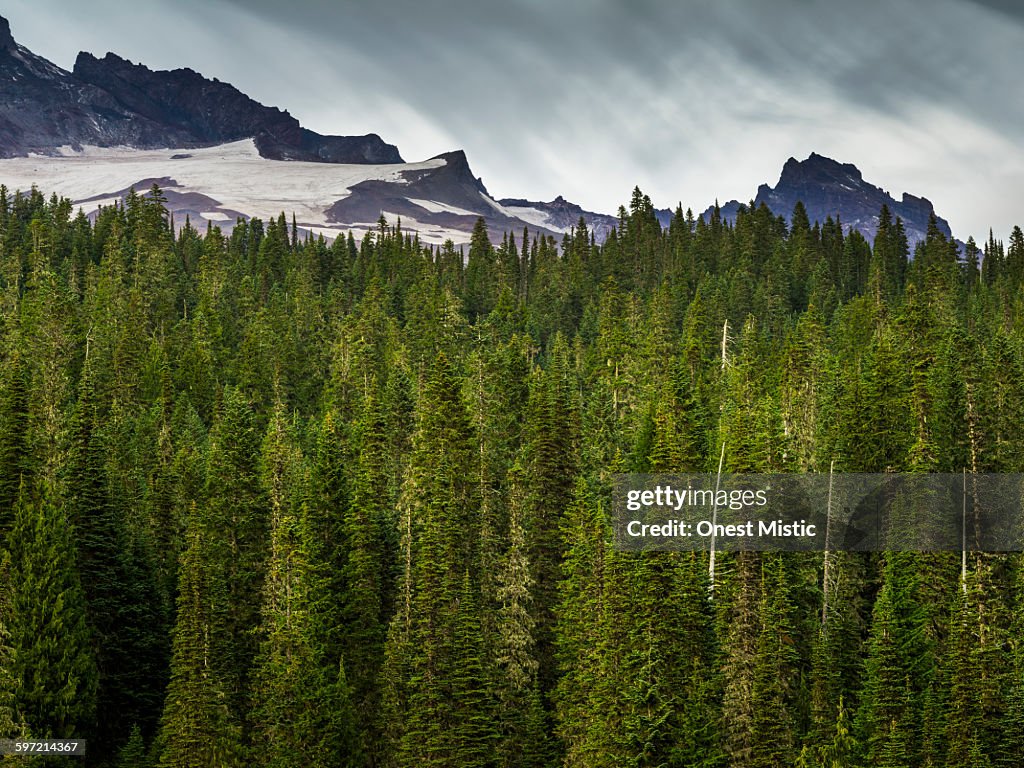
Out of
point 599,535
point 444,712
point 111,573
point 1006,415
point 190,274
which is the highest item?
point 190,274

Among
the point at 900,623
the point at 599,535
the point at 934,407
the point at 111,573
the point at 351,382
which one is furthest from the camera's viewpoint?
the point at 351,382

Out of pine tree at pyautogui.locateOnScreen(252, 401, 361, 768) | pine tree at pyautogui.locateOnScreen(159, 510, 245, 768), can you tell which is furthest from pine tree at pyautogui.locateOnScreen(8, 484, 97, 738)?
pine tree at pyautogui.locateOnScreen(252, 401, 361, 768)

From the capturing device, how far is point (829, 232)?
17375 cm

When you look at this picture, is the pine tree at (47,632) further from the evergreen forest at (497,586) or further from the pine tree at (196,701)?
the pine tree at (196,701)

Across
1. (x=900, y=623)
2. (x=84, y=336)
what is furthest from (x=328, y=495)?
(x=84, y=336)

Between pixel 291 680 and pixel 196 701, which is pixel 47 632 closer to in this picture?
pixel 196 701

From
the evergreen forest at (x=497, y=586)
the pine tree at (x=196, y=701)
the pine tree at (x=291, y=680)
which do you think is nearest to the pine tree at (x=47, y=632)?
the evergreen forest at (x=497, y=586)

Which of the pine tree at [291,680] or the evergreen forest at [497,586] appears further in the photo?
the pine tree at [291,680]

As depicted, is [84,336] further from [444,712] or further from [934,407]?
[934,407]

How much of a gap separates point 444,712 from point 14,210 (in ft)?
469

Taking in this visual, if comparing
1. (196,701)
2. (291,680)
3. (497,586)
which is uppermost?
(497,586)

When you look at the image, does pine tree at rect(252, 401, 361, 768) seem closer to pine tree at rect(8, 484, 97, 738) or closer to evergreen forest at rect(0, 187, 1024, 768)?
evergreen forest at rect(0, 187, 1024, 768)

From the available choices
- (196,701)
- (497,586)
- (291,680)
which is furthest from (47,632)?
(497,586)

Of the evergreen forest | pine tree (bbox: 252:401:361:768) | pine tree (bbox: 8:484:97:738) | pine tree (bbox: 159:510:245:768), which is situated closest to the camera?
pine tree (bbox: 159:510:245:768)
